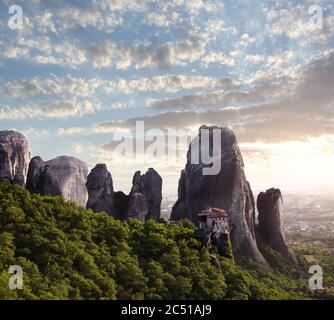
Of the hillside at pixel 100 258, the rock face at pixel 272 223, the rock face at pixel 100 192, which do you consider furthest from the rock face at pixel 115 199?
the rock face at pixel 272 223

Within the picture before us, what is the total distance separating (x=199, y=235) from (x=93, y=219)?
11541 millimetres

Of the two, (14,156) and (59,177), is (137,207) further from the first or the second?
(14,156)

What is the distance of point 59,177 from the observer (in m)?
73.3

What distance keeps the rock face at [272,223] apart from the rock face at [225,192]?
4177 millimetres

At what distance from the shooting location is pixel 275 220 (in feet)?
259

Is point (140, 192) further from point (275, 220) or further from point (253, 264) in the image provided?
point (275, 220)

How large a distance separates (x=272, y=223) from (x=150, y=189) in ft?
78.9

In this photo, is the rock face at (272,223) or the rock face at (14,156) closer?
the rock face at (14,156)

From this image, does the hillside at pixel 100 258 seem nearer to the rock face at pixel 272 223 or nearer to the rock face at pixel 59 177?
the rock face at pixel 59 177

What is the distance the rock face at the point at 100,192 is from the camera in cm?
6575

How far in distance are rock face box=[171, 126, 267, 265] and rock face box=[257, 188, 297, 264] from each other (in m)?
4.18

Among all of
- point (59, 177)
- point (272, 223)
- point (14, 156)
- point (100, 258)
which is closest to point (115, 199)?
point (59, 177)

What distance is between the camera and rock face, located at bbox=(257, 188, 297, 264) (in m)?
77.1

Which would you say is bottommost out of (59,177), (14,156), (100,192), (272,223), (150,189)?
(272,223)
